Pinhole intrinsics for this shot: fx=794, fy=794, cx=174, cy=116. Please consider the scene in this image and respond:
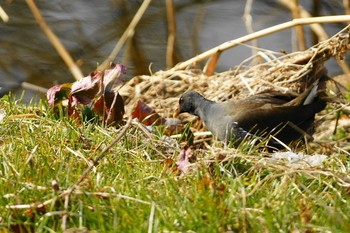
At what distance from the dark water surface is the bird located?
2697mm

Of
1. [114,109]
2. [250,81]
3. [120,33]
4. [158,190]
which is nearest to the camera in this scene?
[158,190]

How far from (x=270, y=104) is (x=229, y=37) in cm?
333

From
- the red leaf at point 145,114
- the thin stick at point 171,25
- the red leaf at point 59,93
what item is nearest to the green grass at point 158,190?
the red leaf at point 59,93

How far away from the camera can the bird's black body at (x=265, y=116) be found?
4.62 metres

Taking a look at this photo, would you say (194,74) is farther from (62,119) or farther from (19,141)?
(19,141)

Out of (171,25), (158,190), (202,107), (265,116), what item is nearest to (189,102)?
(202,107)

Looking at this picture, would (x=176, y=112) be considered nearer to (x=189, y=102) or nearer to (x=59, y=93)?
(x=189, y=102)

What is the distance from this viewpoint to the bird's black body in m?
4.62

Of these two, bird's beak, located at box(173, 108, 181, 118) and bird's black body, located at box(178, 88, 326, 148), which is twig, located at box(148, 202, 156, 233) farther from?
bird's beak, located at box(173, 108, 181, 118)

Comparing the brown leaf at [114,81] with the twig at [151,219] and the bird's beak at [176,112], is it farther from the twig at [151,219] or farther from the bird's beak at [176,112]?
the twig at [151,219]

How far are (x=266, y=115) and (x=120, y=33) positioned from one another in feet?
12.5

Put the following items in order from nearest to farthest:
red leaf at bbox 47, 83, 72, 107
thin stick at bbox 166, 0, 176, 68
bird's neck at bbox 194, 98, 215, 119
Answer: red leaf at bbox 47, 83, 72, 107
bird's neck at bbox 194, 98, 215, 119
thin stick at bbox 166, 0, 176, 68

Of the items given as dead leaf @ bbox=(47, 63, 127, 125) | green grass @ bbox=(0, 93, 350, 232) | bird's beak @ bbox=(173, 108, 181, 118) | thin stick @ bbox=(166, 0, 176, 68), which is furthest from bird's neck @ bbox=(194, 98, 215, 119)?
thin stick @ bbox=(166, 0, 176, 68)

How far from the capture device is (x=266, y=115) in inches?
183
